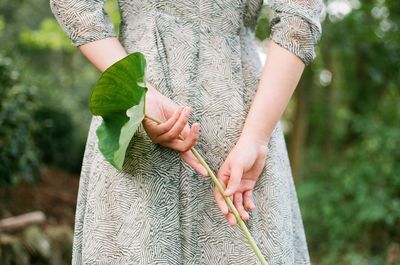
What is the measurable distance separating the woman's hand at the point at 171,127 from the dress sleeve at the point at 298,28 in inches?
11.2

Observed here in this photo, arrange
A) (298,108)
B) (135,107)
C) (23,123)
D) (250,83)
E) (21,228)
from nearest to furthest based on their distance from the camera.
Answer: (135,107) → (250,83) → (23,123) → (21,228) → (298,108)

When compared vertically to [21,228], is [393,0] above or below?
above

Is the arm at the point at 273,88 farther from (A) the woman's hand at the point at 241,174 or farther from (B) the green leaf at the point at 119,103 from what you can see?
(B) the green leaf at the point at 119,103

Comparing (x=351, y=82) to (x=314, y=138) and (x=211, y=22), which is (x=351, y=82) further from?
(x=211, y=22)

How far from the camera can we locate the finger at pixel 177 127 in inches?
51.5

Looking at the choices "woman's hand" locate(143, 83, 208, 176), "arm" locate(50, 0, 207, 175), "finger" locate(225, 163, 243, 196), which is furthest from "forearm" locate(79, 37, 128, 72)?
"finger" locate(225, 163, 243, 196)

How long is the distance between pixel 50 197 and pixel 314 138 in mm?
5303

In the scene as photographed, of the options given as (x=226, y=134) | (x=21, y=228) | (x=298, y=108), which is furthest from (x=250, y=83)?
(x=298, y=108)

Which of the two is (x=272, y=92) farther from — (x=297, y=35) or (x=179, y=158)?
(x=179, y=158)

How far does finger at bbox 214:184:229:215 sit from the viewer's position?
4.51 ft

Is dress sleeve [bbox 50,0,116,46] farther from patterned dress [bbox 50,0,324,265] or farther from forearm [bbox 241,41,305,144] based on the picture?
forearm [bbox 241,41,305,144]

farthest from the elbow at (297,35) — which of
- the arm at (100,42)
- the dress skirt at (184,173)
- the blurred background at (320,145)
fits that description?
the blurred background at (320,145)

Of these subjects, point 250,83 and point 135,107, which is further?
point 250,83

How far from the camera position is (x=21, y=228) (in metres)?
4.51
